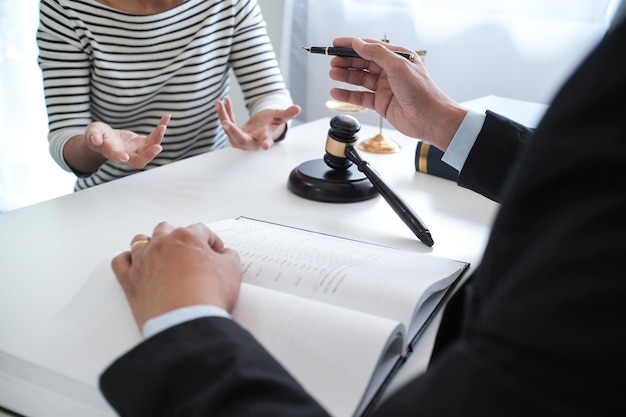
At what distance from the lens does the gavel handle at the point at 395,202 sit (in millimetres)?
789

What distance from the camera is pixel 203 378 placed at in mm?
395

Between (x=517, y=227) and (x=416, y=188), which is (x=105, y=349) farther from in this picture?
(x=416, y=188)

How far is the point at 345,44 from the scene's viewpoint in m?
0.94

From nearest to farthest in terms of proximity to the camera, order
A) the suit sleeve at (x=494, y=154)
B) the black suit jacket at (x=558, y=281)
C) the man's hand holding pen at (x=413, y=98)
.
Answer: the black suit jacket at (x=558, y=281) < the suit sleeve at (x=494, y=154) < the man's hand holding pen at (x=413, y=98)

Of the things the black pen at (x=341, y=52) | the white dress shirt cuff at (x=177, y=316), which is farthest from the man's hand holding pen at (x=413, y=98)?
the white dress shirt cuff at (x=177, y=316)

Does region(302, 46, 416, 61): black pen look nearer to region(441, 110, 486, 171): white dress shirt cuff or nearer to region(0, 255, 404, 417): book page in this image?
region(441, 110, 486, 171): white dress shirt cuff

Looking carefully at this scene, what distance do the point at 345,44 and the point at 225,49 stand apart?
52 cm

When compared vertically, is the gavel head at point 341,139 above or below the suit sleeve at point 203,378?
below

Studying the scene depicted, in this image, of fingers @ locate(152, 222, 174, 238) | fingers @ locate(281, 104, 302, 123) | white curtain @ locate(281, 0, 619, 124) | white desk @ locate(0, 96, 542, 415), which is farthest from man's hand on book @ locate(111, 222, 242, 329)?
white curtain @ locate(281, 0, 619, 124)

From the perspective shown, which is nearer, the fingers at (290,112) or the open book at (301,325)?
the open book at (301,325)

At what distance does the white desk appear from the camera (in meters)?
0.65

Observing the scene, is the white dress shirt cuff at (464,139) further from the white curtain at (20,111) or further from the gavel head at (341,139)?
the white curtain at (20,111)

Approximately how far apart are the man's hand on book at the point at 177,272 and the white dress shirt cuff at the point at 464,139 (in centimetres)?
39

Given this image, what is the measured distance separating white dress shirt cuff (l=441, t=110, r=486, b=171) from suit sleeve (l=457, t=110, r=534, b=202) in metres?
0.02
